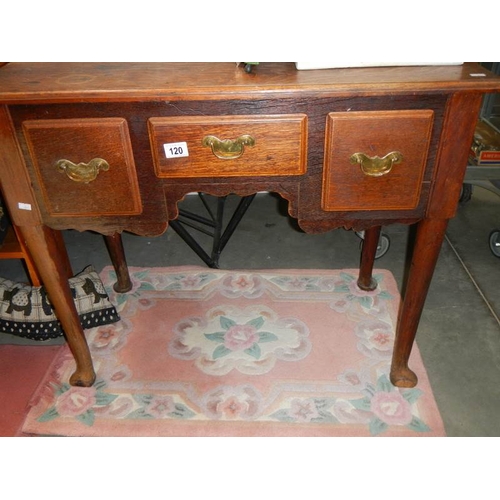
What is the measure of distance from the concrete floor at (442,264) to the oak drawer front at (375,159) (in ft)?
2.34

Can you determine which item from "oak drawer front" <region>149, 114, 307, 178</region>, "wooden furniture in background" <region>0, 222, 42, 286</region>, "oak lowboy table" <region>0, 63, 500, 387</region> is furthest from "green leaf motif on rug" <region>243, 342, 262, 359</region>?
"wooden furniture in background" <region>0, 222, 42, 286</region>

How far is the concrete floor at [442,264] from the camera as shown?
1.47m

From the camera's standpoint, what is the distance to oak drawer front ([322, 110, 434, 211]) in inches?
39.7

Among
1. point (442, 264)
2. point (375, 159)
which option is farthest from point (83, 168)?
→ point (442, 264)

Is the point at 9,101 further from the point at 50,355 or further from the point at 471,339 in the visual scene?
the point at 471,339

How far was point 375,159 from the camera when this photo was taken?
3.43 ft

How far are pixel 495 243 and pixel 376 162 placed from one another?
132 centimetres

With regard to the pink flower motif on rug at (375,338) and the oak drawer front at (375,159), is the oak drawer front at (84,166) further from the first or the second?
the pink flower motif on rug at (375,338)

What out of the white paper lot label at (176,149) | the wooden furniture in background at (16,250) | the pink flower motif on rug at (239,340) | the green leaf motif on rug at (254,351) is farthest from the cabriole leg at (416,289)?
the wooden furniture in background at (16,250)

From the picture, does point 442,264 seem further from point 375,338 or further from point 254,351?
point 254,351

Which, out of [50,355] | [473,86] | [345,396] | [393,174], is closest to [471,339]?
[345,396]

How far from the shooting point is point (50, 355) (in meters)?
1.64

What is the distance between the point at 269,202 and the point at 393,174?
1584 millimetres

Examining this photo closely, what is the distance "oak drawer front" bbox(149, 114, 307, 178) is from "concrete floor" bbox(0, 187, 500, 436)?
3.03ft
